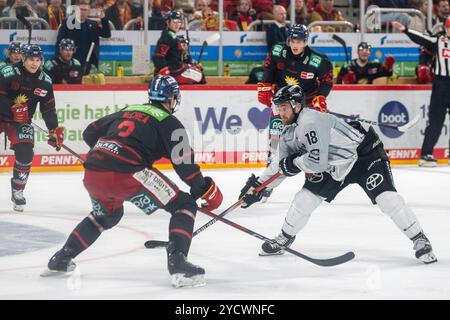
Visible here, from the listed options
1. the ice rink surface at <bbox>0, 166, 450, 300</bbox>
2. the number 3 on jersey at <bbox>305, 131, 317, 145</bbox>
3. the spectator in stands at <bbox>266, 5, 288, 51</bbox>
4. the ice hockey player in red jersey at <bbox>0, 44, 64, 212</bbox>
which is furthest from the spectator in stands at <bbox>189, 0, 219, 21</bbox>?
the number 3 on jersey at <bbox>305, 131, 317, 145</bbox>

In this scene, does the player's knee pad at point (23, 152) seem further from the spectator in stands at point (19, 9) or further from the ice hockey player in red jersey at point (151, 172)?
the spectator in stands at point (19, 9)

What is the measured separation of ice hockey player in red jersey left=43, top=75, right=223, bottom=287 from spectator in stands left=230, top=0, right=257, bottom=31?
7.23m

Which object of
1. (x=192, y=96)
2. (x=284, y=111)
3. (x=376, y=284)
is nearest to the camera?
(x=376, y=284)

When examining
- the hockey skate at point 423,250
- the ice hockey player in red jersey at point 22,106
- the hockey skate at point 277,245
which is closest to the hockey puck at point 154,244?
the hockey skate at point 277,245

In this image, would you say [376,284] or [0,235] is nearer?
[376,284]

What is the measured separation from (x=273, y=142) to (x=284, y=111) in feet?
9.42

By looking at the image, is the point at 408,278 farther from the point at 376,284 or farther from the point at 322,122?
the point at 322,122

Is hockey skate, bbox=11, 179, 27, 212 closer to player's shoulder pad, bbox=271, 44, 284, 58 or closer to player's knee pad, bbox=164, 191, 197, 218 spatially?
player's shoulder pad, bbox=271, 44, 284, 58

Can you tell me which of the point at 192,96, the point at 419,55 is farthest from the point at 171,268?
the point at 419,55

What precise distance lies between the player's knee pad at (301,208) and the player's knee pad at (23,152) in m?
2.91

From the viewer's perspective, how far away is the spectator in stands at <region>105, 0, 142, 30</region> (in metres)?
11.7

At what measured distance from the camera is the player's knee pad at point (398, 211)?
19.1 feet

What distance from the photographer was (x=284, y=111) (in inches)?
227
